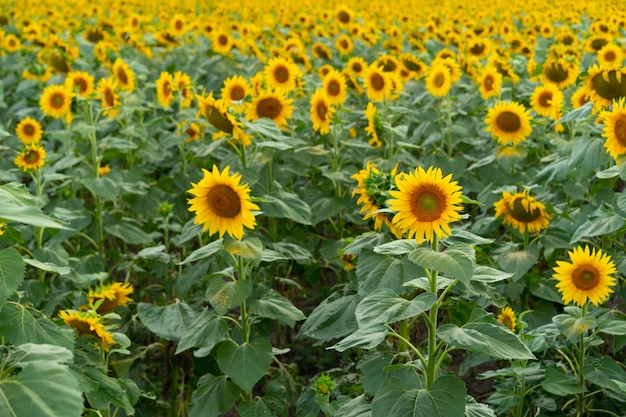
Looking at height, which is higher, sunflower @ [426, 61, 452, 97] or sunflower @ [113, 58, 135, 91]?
sunflower @ [426, 61, 452, 97]

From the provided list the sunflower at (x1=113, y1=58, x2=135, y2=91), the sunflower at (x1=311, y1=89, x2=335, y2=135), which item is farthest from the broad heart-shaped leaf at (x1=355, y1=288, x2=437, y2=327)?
the sunflower at (x1=113, y1=58, x2=135, y2=91)

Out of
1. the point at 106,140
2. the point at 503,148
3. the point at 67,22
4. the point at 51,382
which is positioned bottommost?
the point at 67,22

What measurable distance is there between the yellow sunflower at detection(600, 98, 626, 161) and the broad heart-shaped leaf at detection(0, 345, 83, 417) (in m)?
2.10

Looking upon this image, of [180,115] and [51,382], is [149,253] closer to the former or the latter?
[180,115]

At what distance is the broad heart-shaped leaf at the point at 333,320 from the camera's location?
2.83 meters

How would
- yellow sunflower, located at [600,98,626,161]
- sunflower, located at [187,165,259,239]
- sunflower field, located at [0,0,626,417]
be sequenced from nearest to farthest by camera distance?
sunflower field, located at [0,0,626,417], sunflower, located at [187,165,259,239], yellow sunflower, located at [600,98,626,161]

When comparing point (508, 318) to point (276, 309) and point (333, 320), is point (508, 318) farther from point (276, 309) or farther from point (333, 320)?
point (276, 309)

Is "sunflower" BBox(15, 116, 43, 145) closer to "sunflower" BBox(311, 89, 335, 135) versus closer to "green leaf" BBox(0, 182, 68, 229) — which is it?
"sunflower" BBox(311, 89, 335, 135)

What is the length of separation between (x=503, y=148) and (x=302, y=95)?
116 cm

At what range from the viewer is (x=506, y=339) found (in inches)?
81.4

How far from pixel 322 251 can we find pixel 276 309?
3.09ft

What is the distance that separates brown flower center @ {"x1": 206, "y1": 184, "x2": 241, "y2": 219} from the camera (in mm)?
2744

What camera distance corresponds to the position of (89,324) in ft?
9.20

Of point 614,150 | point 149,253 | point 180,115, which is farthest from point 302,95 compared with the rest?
point 614,150
